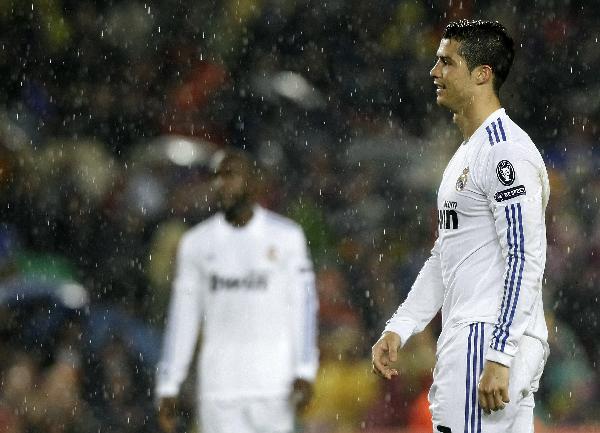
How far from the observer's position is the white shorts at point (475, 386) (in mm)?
2850

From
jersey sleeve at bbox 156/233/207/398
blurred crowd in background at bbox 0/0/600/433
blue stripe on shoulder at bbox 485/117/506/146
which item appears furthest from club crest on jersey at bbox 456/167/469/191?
blurred crowd in background at bbox 0/0/600/433

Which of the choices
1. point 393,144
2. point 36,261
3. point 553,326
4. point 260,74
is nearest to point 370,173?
point 393,144

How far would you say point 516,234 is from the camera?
2.81 metres

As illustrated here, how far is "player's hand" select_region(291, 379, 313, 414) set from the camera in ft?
17.4

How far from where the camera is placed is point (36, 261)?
7.44 meters

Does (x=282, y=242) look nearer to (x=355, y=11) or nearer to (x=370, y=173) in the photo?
(x=370, y=173)

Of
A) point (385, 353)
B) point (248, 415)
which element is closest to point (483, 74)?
point (385, 353)

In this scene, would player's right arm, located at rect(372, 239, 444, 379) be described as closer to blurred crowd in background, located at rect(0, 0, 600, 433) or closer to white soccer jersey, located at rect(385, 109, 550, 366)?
white soccer jersey, located at rect(385, 109, 550, 366)

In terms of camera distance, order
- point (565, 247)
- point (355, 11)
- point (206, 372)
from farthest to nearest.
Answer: point (355, 11) < point (565, 247) < point (206, 372)

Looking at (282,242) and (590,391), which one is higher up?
(282,242)

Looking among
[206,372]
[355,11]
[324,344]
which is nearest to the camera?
[206,372]

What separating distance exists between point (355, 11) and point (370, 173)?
128 centimetres

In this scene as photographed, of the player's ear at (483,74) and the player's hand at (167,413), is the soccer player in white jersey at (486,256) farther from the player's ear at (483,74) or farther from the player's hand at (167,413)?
the player's hand at (167,413)

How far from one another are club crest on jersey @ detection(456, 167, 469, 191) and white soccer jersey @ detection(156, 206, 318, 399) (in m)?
2.48
